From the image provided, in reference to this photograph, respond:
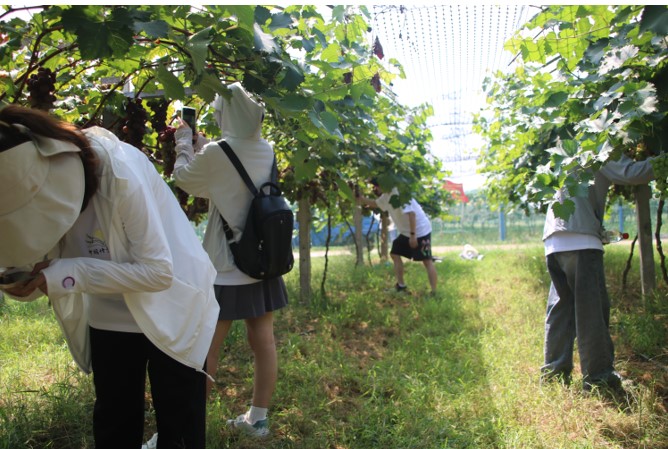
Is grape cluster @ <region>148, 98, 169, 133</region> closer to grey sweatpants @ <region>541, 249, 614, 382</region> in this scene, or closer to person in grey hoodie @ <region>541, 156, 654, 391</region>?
person in grey hoodie @ <region>541, 156, 654, 391</region>

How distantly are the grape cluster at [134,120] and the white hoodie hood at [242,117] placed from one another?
1.26 ft

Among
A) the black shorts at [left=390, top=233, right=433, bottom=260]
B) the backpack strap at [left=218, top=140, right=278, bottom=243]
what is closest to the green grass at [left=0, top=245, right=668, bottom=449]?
the black shorts at [left=390, top=233, right=433, bottom=260]

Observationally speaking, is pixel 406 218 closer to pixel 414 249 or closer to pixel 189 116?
pixel 414 249

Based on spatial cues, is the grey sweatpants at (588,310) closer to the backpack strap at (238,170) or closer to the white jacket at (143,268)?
the backpack strap at (238,170)

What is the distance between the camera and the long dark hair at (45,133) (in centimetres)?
115

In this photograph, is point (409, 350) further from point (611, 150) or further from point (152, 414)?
point (611, 150)

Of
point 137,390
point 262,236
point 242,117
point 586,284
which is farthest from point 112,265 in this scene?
point 586,284

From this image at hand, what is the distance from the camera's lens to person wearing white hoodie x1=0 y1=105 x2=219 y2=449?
3.91ft

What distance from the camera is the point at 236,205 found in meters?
2.28

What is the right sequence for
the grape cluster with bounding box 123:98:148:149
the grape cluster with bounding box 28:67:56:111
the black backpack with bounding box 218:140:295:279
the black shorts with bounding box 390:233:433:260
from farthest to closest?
the black shorts with bounding box 390:233:433:260 → the grape cluster with bounding box 123:98:148:149 → the black backpack with bounding box 218:140:295:279 → the grape cluster with bounding box 28:67:56:111

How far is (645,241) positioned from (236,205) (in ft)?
14.0

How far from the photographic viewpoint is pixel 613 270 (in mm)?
6543

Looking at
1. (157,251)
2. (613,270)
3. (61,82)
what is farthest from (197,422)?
(613,270)

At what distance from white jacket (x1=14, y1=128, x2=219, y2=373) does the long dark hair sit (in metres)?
0.03
